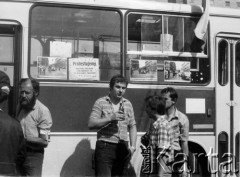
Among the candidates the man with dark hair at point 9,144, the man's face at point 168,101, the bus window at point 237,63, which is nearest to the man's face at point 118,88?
the man's face at point 168,101

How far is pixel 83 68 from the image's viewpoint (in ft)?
22.8

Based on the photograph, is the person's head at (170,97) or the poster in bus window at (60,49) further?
the poster in bus window at (60,49)

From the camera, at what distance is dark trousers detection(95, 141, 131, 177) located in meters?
6.07

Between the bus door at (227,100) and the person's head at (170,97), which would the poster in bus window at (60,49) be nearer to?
the person's head at (170,97)

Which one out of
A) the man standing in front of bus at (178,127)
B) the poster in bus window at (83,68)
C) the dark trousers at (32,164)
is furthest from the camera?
the poster in bus window at (83,68)

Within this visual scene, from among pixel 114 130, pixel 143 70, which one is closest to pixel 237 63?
pixel 143 70

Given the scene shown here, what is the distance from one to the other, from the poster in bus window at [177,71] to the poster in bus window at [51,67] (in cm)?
159

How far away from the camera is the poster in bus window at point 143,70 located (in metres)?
7.16

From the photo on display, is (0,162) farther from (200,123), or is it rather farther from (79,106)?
(200,123)

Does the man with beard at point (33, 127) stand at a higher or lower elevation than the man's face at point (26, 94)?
lower

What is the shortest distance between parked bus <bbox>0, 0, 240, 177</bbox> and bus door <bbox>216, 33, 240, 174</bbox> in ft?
0.05

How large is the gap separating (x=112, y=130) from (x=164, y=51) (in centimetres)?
178

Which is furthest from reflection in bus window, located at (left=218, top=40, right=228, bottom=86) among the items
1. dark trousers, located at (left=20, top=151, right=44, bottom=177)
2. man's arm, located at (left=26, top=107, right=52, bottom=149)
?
dark trousers, located at (left=20, top=151, right=44, bottom=177)

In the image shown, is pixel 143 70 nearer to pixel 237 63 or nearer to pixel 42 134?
pixel 237 63
